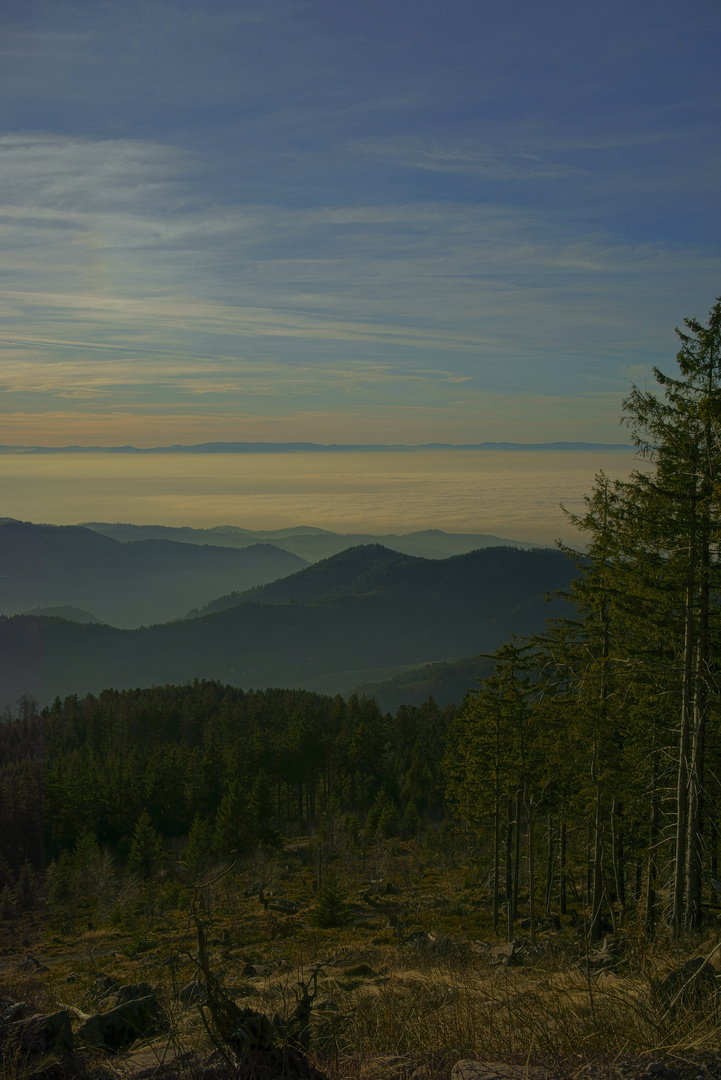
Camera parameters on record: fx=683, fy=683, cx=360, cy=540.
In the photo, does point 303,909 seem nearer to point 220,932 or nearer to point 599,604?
point 220,932

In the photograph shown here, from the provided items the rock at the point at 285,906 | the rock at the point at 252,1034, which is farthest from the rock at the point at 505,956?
the rock at the point at 285,906

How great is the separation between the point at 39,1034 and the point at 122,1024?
1.35 metres

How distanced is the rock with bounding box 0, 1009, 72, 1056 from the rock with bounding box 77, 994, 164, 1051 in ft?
1.98

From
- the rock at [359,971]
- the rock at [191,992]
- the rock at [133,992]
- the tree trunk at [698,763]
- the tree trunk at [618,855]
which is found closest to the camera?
the rock at [191,992]

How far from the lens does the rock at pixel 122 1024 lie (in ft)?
21.5

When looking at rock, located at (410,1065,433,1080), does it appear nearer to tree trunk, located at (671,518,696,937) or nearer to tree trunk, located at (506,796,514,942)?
tree trunk, located at (671,518,696,937)

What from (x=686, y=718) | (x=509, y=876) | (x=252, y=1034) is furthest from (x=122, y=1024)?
(x=509, y=876)

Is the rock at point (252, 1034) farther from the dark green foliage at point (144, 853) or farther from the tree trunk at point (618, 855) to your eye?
the dark green foliage at point (144, 853)

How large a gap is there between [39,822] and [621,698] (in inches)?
2222

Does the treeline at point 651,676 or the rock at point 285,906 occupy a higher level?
the treeline at point 651,676

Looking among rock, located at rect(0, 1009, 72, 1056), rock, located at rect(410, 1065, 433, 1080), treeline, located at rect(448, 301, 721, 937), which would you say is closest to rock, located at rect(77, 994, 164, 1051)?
rock, located at rect(0, 1009, 72, 1056)

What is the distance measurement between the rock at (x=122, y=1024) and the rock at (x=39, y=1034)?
1.98ft

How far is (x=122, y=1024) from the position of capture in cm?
695

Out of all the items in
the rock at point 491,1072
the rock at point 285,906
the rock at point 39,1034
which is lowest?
the rock at point 285,906
